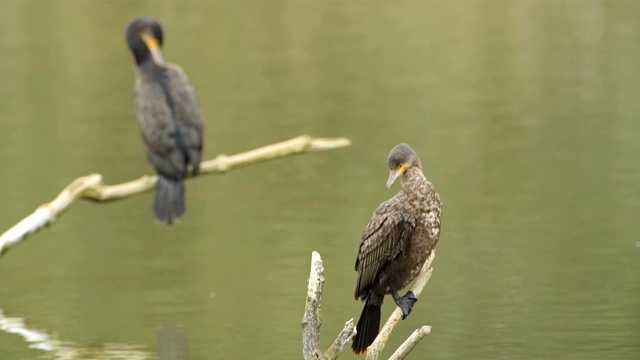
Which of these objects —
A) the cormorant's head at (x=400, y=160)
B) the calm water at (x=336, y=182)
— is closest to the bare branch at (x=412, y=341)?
the cormorant's head at (x=400, y=160)

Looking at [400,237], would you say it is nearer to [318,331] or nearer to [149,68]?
[318,331]

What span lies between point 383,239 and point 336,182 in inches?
288

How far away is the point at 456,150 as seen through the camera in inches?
597

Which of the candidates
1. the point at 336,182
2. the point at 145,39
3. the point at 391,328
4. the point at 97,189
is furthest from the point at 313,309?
the point at 336,182

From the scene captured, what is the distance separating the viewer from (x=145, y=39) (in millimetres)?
10172

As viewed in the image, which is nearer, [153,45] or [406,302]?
[406,302]

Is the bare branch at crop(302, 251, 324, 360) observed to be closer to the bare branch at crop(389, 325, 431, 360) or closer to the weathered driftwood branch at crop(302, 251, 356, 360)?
the weathered driftwood branch at crop(302, 251, 356, 360)

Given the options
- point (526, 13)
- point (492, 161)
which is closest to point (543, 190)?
point (492, 161)

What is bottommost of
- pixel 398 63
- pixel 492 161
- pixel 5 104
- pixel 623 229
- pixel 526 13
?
pixel 623 229

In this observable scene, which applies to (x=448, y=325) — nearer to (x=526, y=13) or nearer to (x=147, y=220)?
(x=147, y=220)

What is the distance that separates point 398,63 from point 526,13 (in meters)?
5.14

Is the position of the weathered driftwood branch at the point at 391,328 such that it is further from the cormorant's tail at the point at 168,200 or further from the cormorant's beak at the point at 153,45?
the cormorant's beak at the point at 153,45

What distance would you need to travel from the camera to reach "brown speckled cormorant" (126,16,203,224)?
32.6 feet

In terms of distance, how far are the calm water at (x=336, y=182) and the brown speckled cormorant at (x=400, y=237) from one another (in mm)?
1998
